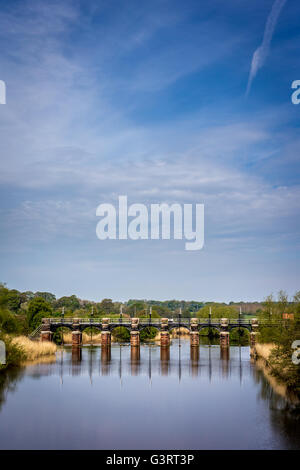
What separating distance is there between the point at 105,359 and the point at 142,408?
3476cm

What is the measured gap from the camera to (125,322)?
322 ft

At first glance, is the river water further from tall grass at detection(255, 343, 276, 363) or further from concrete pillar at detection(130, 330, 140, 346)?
concrete pillar at detection(130, 330, 140, 346)

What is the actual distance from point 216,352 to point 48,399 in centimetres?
4887

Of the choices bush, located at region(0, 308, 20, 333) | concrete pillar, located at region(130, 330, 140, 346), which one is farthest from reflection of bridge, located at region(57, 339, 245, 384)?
bush, located at region(0, 308, 20, 333)

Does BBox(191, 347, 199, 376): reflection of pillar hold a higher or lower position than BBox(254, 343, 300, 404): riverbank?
lower

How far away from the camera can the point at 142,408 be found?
36.8m

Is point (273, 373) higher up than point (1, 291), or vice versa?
point (1, 291)

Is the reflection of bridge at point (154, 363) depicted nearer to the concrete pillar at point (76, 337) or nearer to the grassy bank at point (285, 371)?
the concrete pillar at point (76, 337)

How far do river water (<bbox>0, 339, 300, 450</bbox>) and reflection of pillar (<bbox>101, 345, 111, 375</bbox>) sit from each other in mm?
135

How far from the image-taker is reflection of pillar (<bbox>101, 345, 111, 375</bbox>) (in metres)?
58.0

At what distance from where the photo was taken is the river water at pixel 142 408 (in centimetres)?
2781
